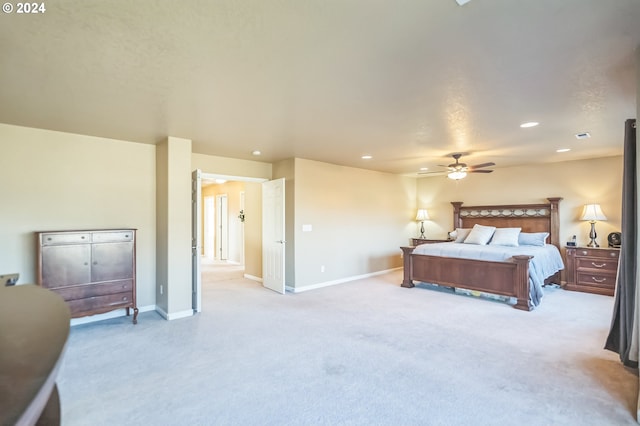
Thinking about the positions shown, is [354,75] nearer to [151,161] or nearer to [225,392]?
[225,392]

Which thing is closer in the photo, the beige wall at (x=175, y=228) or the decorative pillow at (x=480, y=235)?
the beige wall at (x=175, y=228)

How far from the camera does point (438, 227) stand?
8242mm

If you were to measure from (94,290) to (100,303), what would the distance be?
18 cm

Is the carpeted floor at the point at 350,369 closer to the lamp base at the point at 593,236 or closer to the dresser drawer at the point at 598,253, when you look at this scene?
the dresser drawer at the point at 598,253

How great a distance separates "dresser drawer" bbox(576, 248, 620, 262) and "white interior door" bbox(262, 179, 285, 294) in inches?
210

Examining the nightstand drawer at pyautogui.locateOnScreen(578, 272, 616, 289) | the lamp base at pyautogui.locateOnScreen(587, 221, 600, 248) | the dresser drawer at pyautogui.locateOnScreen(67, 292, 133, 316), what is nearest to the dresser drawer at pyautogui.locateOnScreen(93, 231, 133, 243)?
the dresser drawer at pyautogui.locateOnScreen(67, 292, 133, 316)

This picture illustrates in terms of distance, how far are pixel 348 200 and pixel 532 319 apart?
12.3 feet

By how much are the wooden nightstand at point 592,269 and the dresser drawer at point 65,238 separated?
767 centimetres

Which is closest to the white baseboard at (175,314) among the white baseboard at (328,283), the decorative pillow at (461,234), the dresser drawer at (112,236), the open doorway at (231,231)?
the open doorway at (231,231)

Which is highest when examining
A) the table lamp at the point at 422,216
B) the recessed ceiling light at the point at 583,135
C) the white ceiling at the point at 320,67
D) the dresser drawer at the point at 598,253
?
the white ceiling at the point at 320,67

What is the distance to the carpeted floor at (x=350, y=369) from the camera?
224cm

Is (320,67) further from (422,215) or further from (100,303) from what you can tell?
(422,215)

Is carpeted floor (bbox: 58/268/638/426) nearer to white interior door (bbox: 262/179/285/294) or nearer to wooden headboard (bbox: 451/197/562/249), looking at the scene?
white interior door (bbox: 262/179/285/294)

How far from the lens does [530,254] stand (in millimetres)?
5164
